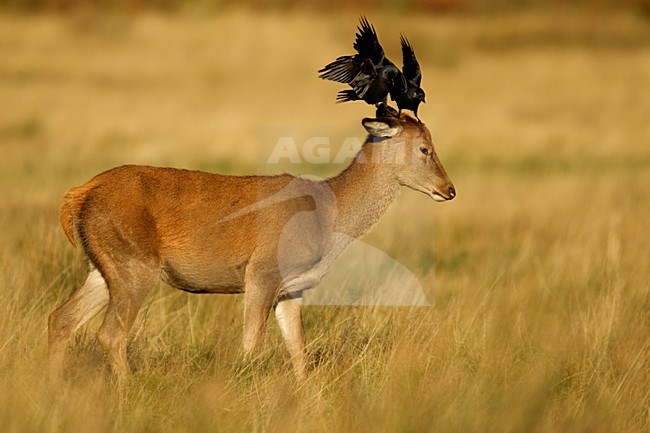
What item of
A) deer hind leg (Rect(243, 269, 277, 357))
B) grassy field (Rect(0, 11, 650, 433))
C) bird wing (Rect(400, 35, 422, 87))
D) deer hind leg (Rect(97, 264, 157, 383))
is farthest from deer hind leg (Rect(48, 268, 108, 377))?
bird wing (Rect(400, 35, 422, 87))

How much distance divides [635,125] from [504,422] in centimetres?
1786

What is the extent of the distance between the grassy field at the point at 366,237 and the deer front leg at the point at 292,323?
99mm

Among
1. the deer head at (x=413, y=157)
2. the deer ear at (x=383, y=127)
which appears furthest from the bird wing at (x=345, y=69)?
the deer head at (x=413, y=157)

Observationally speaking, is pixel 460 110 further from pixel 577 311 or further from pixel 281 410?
pixel 281 410

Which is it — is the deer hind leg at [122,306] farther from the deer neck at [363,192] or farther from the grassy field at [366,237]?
the deer neck at [363,192]

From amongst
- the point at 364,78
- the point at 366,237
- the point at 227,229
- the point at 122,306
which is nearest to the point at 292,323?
the point at 227,229

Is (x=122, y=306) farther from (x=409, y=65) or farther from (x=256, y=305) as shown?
(x=409, y=65)

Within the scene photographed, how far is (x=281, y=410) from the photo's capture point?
6.41m

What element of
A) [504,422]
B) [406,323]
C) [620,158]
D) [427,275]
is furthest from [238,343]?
[620,158]

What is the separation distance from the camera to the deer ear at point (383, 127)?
25.9 feet

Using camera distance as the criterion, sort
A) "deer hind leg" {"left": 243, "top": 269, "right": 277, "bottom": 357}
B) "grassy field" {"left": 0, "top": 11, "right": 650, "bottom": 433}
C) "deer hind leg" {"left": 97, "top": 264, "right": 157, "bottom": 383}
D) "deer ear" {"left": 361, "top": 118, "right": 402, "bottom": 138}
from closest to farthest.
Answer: "grassy field" {"left": 0, "top": 11, "right": 650, "bottom": 433}, "deer hind leg" {"left": 97, "top": 264, "right": 157, "bottom": 383}, "deer hind leg" {"left": 243, "top": 269, "right": 277, "bottom": 357}, "deer ear" {"left": 361, "top": 118, "right": 402, "bottom": 138}

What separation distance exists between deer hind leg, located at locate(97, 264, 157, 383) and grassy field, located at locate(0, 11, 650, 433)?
0.53 feet

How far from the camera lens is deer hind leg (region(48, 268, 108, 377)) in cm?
726

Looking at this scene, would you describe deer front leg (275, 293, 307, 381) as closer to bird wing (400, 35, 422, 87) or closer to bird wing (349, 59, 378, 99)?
bird wing (349, 59, 378, 99)
